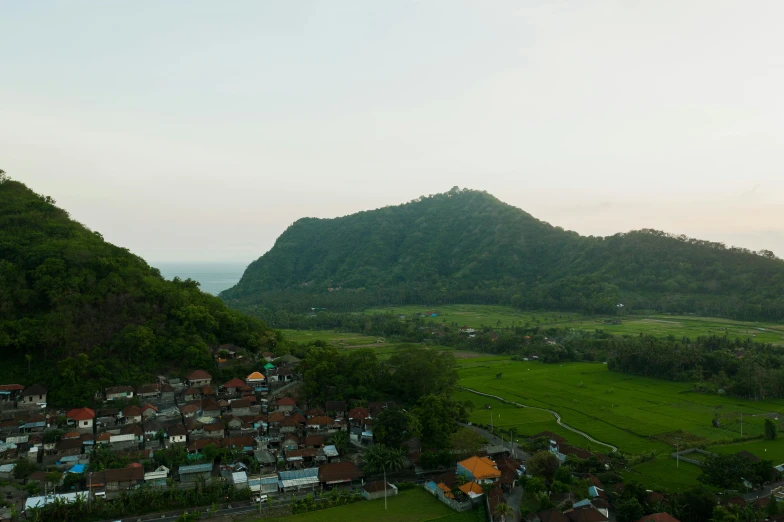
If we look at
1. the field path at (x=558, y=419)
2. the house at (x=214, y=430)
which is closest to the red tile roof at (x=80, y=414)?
the house at (x=214, y=430)

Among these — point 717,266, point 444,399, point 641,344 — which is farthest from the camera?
point 717,266

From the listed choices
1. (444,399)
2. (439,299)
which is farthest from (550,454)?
(439,299)

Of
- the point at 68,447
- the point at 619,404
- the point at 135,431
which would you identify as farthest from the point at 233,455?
the point at 619,404

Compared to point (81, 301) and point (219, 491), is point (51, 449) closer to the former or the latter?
point (219, 491)

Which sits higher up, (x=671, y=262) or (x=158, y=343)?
(x=671, y=262)

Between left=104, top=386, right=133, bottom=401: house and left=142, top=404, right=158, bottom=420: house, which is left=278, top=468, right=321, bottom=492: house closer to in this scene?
left=142, top=404, right=158, bottom=420: house

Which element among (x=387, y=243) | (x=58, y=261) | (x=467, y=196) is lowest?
(x=58, y=261)

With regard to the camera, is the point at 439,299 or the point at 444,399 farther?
the point at 439,299
